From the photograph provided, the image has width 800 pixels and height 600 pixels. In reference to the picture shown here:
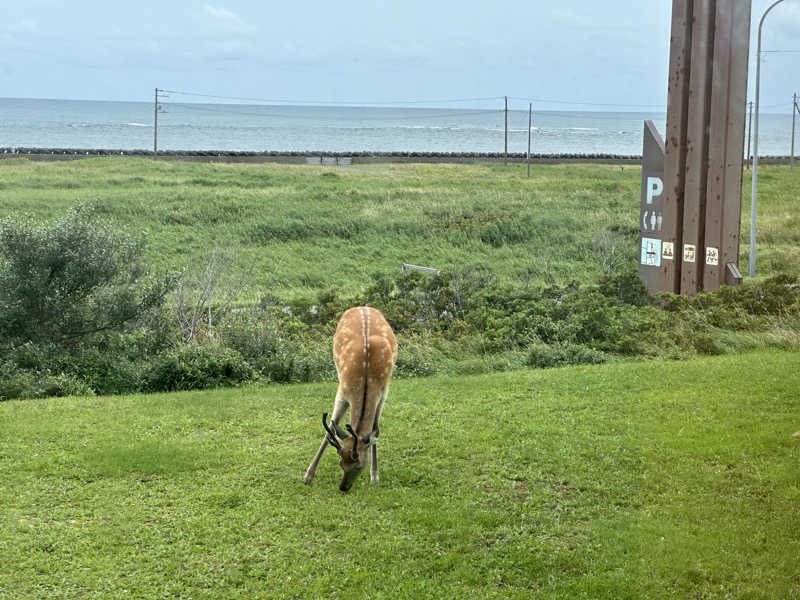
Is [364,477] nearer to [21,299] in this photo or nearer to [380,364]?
[380,364]

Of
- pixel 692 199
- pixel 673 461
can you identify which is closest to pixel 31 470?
pixel 673 461

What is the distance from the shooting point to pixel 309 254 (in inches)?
1281

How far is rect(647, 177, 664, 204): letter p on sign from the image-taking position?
58.0 feet

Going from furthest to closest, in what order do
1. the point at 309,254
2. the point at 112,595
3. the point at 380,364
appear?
the point at 309,254 → the point at 380,364 → the point at 112,595

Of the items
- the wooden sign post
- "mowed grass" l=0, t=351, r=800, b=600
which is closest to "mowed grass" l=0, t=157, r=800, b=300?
the wooden sign post

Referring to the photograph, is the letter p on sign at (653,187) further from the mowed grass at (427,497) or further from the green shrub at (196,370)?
the green shrub at (196,370)

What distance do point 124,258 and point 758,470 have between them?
38.1 feet

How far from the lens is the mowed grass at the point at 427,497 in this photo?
730 centimetres

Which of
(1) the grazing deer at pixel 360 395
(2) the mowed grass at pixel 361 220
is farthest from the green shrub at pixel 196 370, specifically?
(2) the mowed grass at pixel 361 220

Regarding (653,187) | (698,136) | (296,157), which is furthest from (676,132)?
(296,157)

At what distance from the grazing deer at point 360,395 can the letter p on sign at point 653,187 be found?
10.2 meters

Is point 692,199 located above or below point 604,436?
above

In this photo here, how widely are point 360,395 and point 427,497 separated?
124 cm

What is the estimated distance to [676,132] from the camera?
656 inches
